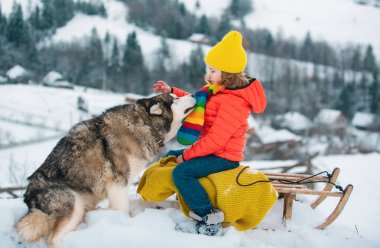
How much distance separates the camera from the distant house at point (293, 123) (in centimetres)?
6031

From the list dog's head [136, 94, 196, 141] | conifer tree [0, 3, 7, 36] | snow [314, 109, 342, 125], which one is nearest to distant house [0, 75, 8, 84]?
conifer tree [0, 3, 7, 36]

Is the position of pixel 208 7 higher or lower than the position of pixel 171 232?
lower

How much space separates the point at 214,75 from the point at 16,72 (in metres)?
60.0

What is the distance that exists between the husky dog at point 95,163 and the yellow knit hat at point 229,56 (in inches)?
22.4

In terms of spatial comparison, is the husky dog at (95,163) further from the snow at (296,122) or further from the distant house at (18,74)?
the distant house at (18,74)

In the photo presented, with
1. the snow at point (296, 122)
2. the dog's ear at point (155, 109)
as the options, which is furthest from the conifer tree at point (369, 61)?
the dog's ear at point (155, 109)

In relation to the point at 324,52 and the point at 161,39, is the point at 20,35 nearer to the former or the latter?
the point at 161,39

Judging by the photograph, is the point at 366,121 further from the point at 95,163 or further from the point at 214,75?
the point at 95,163

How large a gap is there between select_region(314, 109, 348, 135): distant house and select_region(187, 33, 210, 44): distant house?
98.6 feet

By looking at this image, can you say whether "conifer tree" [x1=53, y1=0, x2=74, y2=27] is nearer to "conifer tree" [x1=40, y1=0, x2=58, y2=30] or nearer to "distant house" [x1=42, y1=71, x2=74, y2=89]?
"conifer tree" [x1=40, y1=0, x2=58, y2=30]

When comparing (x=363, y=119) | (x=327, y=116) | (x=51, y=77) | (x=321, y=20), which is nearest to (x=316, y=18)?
(x=321, y=20)

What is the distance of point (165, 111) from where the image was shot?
497cm

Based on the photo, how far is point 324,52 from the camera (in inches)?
3147

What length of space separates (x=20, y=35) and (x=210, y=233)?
67.8m
